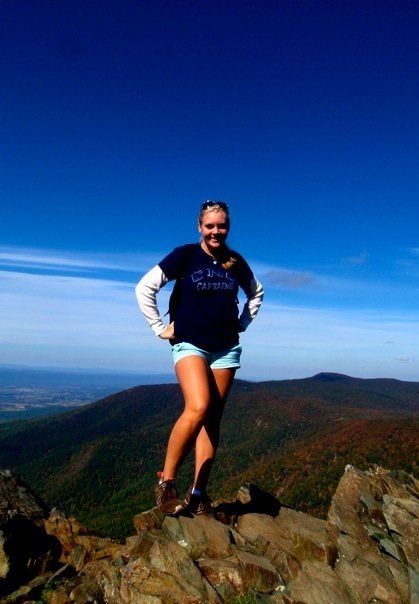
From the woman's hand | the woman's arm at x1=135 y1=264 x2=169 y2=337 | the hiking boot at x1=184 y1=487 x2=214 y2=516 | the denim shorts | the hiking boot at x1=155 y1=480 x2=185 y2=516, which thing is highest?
the woman's arm at x1=135 y1=264 x2=169 y2=337

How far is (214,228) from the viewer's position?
744cm

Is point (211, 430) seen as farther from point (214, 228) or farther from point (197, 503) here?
point (214, 228)

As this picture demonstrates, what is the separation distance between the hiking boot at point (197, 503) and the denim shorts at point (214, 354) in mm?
2357

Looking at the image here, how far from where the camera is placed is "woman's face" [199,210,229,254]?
24.3 feet

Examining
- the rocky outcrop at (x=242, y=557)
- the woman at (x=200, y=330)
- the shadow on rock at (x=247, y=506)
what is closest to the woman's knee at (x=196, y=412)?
the woman at (x=200, y=330)

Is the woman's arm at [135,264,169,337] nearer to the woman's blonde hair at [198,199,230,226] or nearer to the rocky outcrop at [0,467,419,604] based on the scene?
the woman's blonde hair at [198,199,230,226]

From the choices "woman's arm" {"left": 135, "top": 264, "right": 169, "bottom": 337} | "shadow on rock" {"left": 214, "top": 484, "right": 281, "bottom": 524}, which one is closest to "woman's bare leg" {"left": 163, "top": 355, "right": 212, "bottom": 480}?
"woman's arm" {"left": 135, "top": 264, "right": 169, "bottom": 337}

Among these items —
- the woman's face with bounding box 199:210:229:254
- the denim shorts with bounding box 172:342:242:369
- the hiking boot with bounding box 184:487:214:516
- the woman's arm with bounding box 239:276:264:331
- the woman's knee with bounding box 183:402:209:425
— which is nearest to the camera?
the woman's knee with bounding box 183:402:209:425

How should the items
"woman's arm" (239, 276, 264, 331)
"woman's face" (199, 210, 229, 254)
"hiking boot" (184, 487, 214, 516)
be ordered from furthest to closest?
1. "woman's arm" (239, 276, 264, 331)
2. "hiking boot" (184, 487, 214, 516)
3. "woman's face" (199, 210, 229, 254)

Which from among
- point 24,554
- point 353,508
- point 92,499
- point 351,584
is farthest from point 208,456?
point 92,499

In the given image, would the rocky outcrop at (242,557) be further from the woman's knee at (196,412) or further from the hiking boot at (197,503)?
the woman's knee at (196,412)

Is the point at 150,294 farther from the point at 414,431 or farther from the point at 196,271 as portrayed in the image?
the point at 414,431

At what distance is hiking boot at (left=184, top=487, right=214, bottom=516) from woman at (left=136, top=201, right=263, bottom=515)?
22mm

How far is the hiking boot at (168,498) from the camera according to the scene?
728cm
